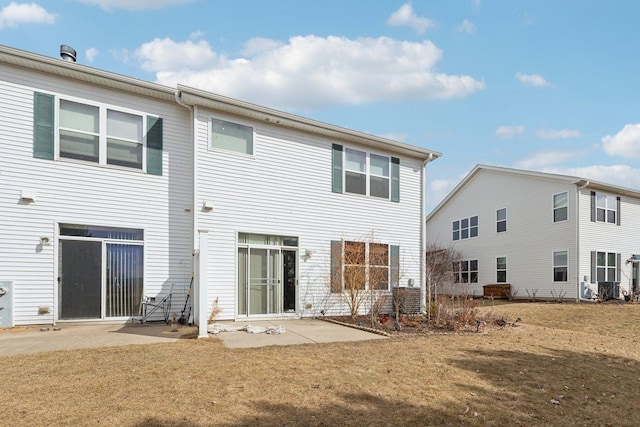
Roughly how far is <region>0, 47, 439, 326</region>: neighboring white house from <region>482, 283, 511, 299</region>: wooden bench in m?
11.1

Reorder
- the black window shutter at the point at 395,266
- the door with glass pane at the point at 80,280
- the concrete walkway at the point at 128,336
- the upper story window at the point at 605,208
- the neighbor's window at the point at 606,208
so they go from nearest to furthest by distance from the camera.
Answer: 1. the concrete walkway at the point at 128,336
2. the door with glass pane at the point at 80,280
3. the black window shutter at the point at 395,266
4. the upper story window at the point at 605,208
5. the neighbor's window at the point at 606,208

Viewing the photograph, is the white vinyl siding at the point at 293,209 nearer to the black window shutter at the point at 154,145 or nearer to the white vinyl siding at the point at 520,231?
the black window shutter at the point at 154,145

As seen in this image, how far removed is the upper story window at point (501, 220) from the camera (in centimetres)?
2119

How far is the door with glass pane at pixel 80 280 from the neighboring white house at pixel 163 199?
0.9 inches

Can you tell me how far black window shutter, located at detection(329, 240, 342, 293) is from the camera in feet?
36.2

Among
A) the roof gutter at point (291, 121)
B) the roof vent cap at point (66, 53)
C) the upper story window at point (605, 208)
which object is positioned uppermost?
the roof vent cap at point (66, 53)

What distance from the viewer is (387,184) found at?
12.6 meters

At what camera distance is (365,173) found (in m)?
12.1

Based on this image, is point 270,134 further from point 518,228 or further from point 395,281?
point 518,228

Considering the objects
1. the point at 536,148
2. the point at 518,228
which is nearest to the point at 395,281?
the point at 518,228

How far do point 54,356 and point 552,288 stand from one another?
19.7 metres

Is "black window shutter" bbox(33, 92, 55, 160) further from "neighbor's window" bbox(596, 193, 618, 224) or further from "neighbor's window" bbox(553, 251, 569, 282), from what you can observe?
"neighbor's window" bbox(596, 193, 618, 224)

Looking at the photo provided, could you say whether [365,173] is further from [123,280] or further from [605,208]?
[605,208]

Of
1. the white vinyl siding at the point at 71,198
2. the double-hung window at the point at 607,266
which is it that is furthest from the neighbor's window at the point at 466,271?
the white vinyl siding at the point at 71,198
